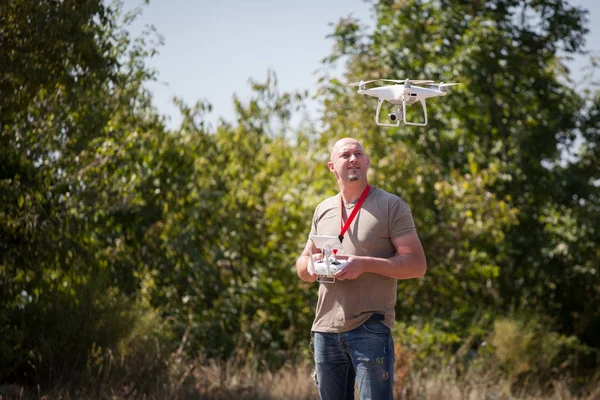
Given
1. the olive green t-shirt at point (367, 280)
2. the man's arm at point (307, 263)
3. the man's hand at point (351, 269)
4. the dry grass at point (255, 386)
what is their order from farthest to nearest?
the dry grass at point (255, 386)
the man's arm at point (307, 263)
the olive green t-shirt at point (367, 280)
the man's hand at point (351, 269)

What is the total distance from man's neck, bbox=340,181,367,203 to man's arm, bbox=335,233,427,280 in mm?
275

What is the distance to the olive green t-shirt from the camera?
3.45m

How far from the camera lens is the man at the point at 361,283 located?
338 centimetres

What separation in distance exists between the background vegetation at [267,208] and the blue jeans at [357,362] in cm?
266

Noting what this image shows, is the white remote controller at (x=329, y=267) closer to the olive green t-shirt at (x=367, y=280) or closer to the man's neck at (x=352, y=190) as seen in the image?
the olive green t-shirt at (x=367, y=280)

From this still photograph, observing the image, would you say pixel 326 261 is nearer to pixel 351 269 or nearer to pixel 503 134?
pixel 351 269

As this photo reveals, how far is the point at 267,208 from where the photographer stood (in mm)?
8672

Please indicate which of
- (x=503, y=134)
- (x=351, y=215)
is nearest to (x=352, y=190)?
(x=351, y=215)

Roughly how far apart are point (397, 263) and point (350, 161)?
496 millimetres

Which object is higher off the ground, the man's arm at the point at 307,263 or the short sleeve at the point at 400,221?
the short sleeve at the point at 400,221

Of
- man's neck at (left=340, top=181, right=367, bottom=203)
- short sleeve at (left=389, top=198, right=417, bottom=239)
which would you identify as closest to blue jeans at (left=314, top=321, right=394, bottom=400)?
short sleeve at (left=389, top=198, right=417, bottom=239)

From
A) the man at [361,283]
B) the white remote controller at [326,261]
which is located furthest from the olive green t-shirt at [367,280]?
the white remote controller at [326,261]

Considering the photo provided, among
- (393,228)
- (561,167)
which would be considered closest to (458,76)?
(561,167)

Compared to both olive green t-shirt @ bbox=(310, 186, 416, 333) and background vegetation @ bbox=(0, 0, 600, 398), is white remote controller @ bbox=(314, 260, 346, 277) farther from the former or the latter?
background vegetation @ bbox=(0, 0, 600, 398)
